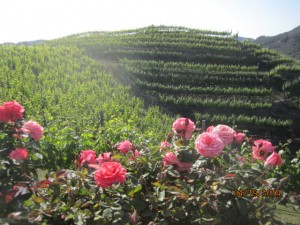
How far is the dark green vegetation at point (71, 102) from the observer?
5.73 meters

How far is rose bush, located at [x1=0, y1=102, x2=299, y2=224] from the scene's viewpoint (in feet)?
5.89

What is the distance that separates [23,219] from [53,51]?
61.9 feet

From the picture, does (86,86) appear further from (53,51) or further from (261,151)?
(261,151)

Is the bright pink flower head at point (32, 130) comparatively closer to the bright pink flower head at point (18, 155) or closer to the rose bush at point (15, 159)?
the rose bush at point (15, 159)

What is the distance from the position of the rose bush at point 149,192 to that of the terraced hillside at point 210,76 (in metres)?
12.0

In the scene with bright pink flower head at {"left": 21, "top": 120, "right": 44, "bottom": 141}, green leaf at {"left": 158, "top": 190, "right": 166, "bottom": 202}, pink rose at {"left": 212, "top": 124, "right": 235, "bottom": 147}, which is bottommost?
green leaf at {"left": 158, "top": 190, "right": 166, "bottom": 202}

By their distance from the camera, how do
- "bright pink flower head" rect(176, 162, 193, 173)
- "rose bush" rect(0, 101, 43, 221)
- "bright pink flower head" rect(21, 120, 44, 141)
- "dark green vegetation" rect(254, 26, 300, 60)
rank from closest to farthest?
"rose bush" rect(0, 101, 43, 221), "bright pink flower head" rect(21, 120, 44, 141), "bright pink flower head" rect(176, 162, 193, 173), "dark green vegetation" rect(254, 26, 300, 60)

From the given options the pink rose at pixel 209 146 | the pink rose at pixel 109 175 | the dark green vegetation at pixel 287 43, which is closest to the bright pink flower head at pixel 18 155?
the pink rose at pixel 109 175

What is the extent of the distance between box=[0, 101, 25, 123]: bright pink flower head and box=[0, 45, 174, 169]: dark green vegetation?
3.31m

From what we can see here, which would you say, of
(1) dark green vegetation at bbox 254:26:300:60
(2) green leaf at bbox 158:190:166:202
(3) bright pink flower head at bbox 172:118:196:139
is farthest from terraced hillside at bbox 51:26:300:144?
(1) dark green vegetation at bbox 254:26:300:60

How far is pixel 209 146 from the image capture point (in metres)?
2.06

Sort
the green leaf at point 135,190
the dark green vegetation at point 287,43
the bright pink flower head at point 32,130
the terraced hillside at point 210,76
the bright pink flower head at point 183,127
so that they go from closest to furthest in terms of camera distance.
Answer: the green leaf at point 135,190, the bright pink flower head at point 32,130, the bright pink flower head at point 183,127, the terraced hillside at point 210,76, the dark green vegetation at point 287,43

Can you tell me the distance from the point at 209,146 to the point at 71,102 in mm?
9531

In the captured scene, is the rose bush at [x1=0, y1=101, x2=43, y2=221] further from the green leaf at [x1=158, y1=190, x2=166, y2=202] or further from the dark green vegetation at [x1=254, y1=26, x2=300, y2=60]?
the dark green vegetation at [x1=254, y1=26, x2=300, y2=60]
